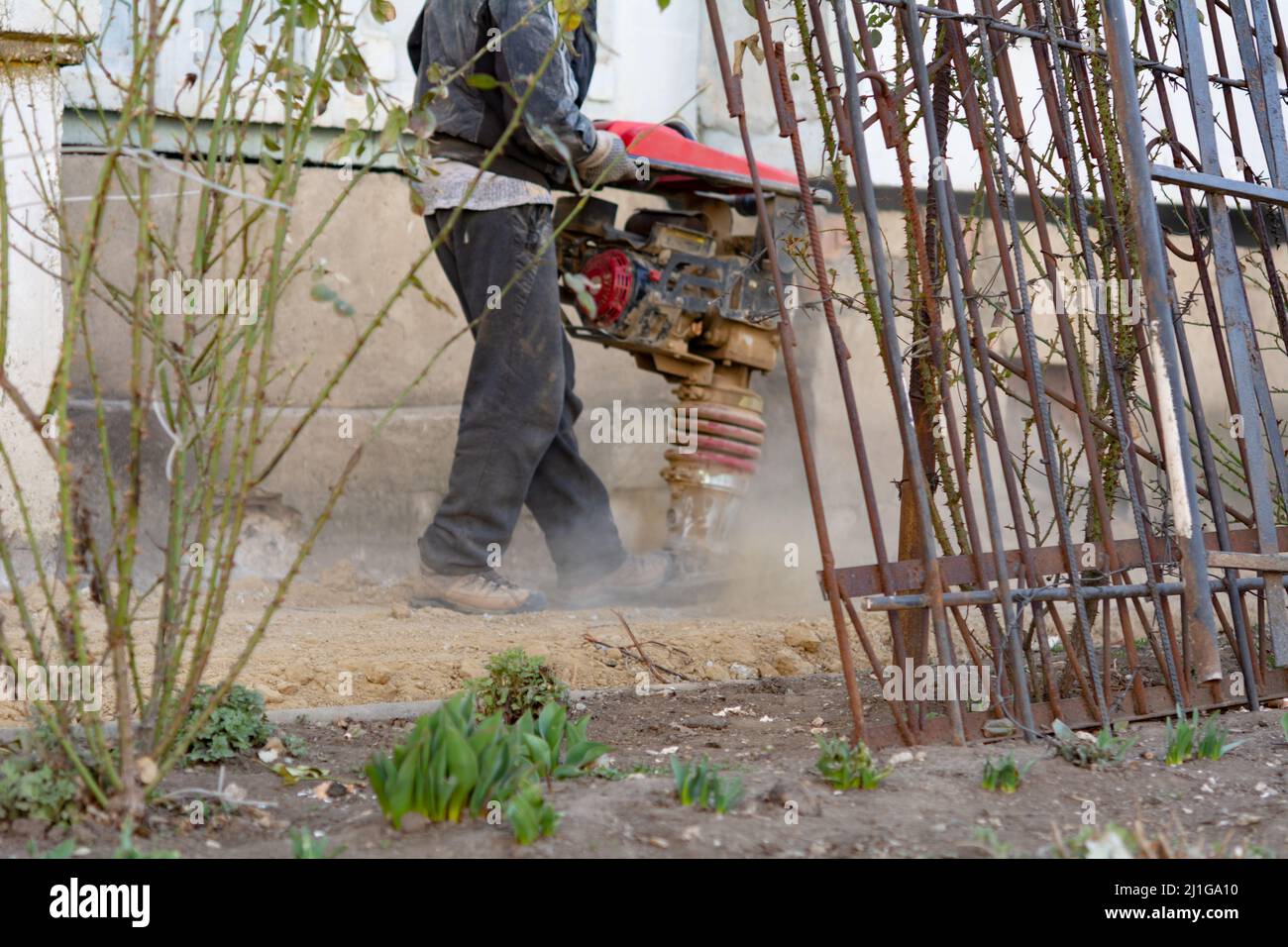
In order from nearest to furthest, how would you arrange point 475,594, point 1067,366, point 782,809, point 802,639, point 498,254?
point 782,809, point 1067,366, point 802,639, point 498,254, point 475,594

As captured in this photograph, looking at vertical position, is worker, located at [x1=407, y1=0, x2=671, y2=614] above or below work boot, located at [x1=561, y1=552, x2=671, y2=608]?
above

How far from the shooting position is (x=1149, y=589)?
284 centimetres

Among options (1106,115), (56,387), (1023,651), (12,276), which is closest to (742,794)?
(1023,651)

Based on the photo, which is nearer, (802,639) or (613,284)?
(802,639)

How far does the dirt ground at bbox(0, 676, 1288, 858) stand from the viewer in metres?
1.99

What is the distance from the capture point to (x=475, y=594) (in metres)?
4.69

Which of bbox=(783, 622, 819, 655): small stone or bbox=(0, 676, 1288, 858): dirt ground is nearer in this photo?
bbox=(0, 676, 1288, 858): dirt ground

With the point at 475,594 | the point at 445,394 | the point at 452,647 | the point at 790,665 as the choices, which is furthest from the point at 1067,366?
the point at 445,394

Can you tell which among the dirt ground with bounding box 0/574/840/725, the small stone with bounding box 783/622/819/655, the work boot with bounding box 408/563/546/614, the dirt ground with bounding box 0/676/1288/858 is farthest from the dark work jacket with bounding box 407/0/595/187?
the dirt ground with bounding box 0/676/1288/858

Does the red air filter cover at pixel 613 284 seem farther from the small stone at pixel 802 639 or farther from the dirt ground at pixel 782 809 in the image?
the dirt ground at pixel 782 809

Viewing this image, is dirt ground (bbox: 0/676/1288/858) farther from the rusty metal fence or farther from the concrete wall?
the concrete wall

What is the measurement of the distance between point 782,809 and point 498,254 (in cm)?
271

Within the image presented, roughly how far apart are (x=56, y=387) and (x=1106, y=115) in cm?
236

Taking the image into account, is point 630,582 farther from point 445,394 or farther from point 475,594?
point 445,394
